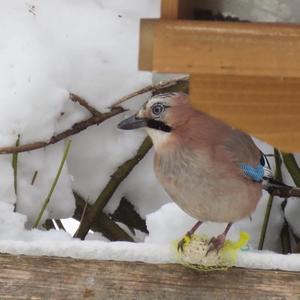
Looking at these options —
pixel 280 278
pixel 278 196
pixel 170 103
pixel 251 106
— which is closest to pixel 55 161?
pixel 170 103

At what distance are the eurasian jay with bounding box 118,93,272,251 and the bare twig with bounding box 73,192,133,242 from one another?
306 millimetres

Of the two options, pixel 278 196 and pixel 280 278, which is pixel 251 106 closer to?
pixel 280 278

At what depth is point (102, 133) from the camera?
2385 mm

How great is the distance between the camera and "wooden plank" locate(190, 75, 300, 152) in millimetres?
1555

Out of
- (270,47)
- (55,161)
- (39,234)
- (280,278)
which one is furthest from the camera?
(55,161)

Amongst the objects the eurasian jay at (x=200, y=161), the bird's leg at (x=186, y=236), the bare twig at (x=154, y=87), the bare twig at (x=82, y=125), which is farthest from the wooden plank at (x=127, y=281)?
the bare twig at (x=154, y=87)

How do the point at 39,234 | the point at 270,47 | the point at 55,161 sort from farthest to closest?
the point at 55,161 < the point at 39,234 < the point at 270,47

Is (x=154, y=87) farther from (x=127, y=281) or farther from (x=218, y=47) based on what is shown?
(x=218, y=47)

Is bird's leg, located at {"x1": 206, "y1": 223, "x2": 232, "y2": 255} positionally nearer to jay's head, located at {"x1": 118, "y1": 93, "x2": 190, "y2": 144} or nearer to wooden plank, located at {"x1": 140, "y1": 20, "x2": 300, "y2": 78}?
jay's head, located at {"x1": 118, "y1": 93, "x2": 190, "y2": 144}

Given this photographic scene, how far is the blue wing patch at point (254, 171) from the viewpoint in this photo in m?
2.14

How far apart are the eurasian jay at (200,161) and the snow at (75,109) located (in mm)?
119

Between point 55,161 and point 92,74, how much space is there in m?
0.21

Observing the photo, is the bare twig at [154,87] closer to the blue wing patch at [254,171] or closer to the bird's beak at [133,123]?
the bird's beak at [133,123]

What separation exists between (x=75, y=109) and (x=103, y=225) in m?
0.31
